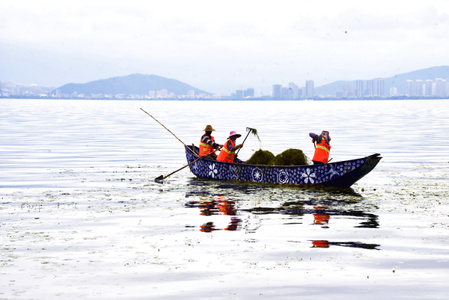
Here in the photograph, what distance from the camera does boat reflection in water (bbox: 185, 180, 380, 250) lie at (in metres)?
15.0

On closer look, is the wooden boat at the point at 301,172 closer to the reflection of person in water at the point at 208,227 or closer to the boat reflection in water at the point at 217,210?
the boat reflection in water at the point at 217,210

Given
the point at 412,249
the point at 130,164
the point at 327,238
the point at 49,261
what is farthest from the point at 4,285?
the point at 130,164

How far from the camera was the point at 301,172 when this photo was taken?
21047mm

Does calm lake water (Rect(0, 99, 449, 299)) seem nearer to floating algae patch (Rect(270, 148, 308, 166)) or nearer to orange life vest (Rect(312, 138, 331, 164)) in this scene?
orange life vest (Rect(312, 138, 331, 164))

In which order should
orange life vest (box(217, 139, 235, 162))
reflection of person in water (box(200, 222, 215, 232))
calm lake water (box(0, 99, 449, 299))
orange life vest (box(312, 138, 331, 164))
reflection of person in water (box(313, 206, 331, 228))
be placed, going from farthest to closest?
1. orange life vest (box(217, 139, 235, 162))
2. orange life vest (box(312, 138, 331, 164))
3. reflection of person in water (box(313, 206, 331, 228))
4. reflection of person in water (box(200, 222, 215, 232))
5. calm lake water (box(0, 99, 449, 299))

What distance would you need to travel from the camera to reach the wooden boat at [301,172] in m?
20.0

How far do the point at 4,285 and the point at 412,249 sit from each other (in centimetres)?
789

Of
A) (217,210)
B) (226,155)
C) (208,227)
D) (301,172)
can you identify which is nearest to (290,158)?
(301,172)

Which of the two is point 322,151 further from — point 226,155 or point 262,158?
point 226,155

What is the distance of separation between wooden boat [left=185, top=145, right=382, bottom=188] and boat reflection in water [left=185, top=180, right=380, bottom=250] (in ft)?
1.49

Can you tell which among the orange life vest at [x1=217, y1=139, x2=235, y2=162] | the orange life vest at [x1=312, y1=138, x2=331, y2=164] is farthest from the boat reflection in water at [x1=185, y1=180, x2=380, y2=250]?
the orange life vest at [x1=217, y1=139, x2=235, y2=162]

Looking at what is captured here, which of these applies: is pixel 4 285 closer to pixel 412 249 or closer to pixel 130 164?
pixel 412 249

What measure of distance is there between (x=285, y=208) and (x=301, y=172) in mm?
3789

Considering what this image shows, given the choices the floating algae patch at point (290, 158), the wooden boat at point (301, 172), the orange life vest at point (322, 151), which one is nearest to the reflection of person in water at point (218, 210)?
the wooden boat at point (301, 172)
